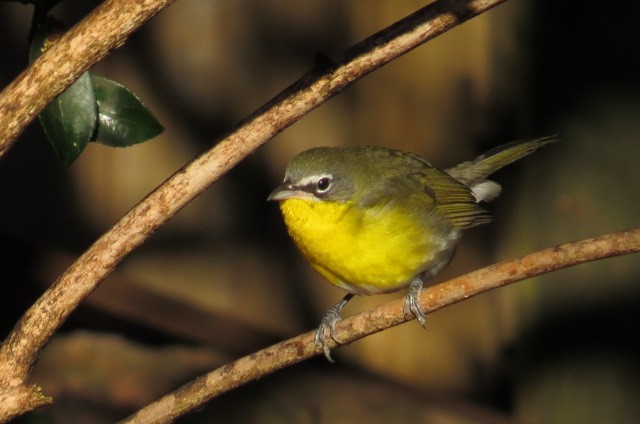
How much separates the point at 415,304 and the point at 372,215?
0.57 meters

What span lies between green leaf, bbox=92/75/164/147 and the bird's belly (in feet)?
3.18

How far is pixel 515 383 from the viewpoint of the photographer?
157 inches

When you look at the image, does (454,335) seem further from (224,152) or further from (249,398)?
(224,152)

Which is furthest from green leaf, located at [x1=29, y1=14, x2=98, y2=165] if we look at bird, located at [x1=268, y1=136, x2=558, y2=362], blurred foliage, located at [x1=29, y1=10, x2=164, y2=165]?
bird, located at [x1=268, y1=136, x2=558, y2=362]

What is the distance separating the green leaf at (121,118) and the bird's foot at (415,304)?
2.39ft

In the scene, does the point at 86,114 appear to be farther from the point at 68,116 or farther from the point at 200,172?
the point at 200,172

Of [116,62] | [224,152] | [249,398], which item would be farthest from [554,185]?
[224,152]

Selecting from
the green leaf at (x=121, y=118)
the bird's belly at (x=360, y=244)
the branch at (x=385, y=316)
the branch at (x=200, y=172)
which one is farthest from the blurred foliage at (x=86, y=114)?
the bird's belly at (x=360, y=244)

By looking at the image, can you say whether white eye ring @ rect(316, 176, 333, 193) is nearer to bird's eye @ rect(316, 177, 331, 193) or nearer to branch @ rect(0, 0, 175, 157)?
bird's eye @ rect(316, 177, 331, 193)

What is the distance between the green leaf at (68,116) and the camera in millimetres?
2133

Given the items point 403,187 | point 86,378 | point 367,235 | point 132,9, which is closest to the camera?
point 132,9

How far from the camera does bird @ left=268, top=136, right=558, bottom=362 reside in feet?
10.2

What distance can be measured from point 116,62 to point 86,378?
1.37 meters

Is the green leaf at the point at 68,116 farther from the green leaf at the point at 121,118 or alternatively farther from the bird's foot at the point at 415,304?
the bird's foot at the point at 415,304
